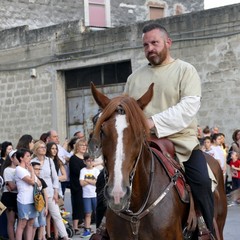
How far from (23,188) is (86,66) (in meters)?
11.4

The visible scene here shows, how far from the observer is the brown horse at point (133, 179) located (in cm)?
477

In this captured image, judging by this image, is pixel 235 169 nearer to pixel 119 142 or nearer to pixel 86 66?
pixel 86 66

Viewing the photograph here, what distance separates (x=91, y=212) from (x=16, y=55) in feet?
38.4

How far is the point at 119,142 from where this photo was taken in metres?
4.85

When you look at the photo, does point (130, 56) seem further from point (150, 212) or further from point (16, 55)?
point (150, 212)

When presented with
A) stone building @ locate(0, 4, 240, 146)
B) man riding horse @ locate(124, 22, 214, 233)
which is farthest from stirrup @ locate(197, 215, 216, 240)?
stone building @ locate(0, 4, 240, 146)

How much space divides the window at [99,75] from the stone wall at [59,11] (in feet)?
17.2

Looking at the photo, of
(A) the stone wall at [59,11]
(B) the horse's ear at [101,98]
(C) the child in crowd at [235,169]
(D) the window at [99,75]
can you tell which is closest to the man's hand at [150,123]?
(B) the horse's ear at [101,98]

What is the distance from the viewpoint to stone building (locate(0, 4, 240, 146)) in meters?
18.3

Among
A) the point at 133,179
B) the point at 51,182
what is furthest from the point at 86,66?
the point at 133,179

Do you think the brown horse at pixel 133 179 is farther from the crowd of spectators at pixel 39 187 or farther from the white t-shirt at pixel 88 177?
the white t-shirt at pixel 88 177

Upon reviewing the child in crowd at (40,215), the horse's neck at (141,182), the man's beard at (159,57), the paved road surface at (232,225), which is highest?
the man's beard at (159,57)

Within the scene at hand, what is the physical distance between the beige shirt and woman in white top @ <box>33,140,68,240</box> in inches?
223

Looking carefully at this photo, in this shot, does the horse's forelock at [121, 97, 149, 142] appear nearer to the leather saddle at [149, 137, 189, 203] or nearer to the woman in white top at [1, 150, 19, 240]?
the leather saddle at [149, 137, 189, 203]
